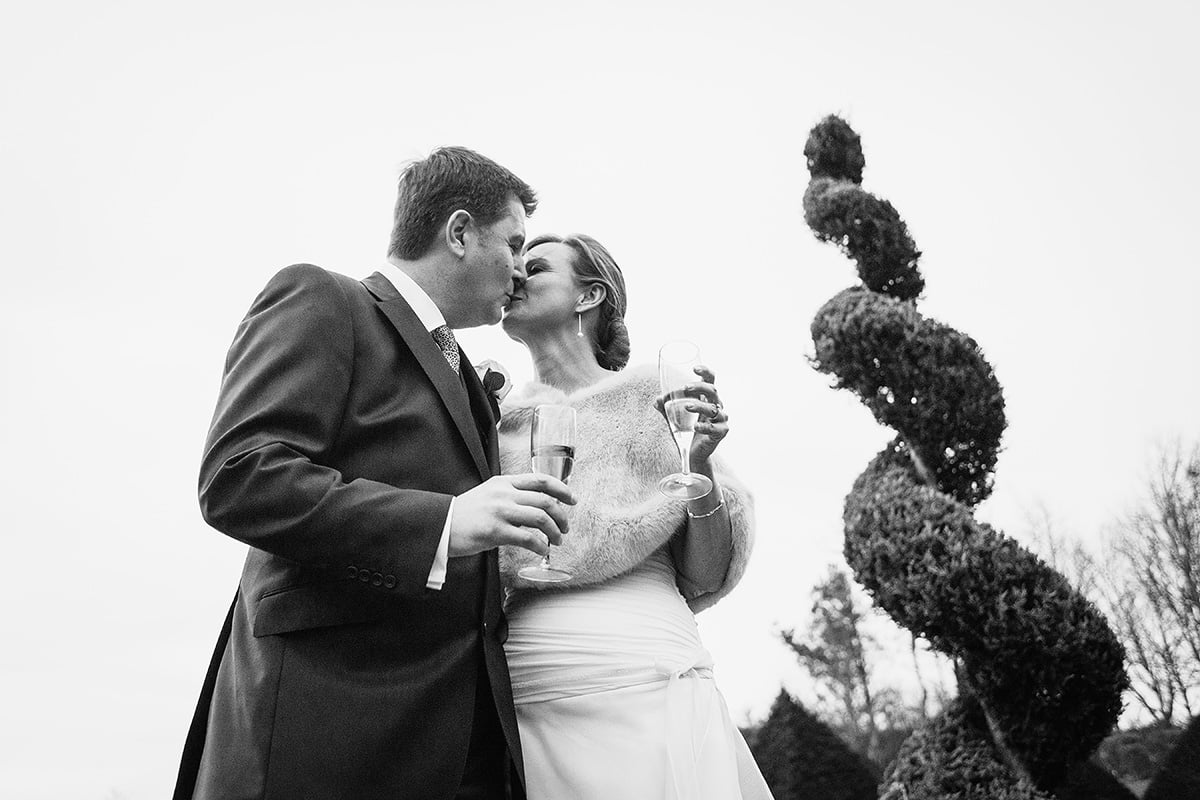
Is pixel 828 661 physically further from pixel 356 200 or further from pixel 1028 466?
pixel 356 200

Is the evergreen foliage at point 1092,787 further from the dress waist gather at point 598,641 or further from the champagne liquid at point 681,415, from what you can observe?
the champagne liquid at point 681,415

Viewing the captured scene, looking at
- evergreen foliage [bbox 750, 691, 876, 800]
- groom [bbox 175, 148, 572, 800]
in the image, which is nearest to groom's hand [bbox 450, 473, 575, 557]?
groom [bbox 175, 148, 572, 800]

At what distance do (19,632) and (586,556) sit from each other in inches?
508

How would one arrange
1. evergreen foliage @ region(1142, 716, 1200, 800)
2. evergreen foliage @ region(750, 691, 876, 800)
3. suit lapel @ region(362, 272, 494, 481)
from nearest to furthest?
suit lapel @ region(362, 272, 494, 481) → evergreen foliage @ region(1142, 716, 1200, 800) → evergreen foliage @ region(750, 691, 876, 800)

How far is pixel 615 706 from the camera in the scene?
9.11 ft

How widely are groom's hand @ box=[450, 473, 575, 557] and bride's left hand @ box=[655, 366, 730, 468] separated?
73 centimetres

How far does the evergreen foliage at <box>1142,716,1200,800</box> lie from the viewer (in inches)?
342

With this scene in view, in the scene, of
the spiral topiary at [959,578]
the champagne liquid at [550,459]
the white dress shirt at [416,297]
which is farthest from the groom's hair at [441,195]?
the spiral topiary at [959,578]

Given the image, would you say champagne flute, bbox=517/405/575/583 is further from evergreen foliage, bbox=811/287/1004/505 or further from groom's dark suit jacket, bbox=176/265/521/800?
evergreen foliage, bbox=811/287/1004/505

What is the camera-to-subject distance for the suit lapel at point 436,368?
236 centimetres

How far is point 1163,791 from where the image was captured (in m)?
8.88

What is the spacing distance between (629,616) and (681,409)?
30.9 inches

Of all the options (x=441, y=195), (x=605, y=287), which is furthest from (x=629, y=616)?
(x=605, y=287)

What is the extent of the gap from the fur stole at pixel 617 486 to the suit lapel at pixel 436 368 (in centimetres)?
58
